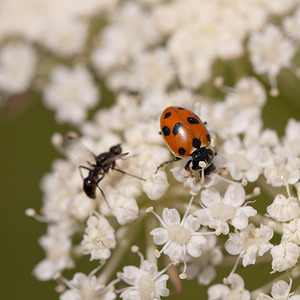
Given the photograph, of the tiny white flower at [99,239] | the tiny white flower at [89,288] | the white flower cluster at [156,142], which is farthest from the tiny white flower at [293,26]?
the tiny white flower at [89,288]

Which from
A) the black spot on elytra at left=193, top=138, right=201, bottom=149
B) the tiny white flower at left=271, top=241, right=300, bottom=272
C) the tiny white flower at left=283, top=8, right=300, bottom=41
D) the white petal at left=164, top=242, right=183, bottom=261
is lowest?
the tiny white flower at left=271, top=241, right=300, bottom=272

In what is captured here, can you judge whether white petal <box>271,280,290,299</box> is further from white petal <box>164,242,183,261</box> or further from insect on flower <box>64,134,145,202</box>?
insect on flower <box>64,134,145,202</box>

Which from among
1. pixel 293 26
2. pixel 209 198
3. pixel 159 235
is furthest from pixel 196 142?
pixel 293 26

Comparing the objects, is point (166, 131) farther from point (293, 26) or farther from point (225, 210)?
point (293, 26)

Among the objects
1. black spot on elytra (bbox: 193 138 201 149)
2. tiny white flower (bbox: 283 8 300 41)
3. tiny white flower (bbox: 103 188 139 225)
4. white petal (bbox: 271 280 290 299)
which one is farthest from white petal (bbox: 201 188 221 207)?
tiny white flower (bbox: 283 8 300 41)

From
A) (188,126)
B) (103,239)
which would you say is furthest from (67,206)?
(188,126)

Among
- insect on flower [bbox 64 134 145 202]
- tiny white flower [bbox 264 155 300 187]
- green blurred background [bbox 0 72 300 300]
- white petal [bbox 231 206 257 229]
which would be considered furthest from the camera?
green blurred background [bbox 0 72 300 300]

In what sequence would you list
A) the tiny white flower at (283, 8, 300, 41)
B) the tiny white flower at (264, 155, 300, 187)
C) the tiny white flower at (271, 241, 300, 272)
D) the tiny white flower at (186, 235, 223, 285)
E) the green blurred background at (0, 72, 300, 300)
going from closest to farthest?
the tiny white flower at (271, 241, 300, 272), the tiny white flower at (264, 155, 300, 187), the tiny white flower at (186, 235, 223, 285), the tiny white flower at (283, 8, 300, 41), the green blurred background at (0, 72, 300, 300)
